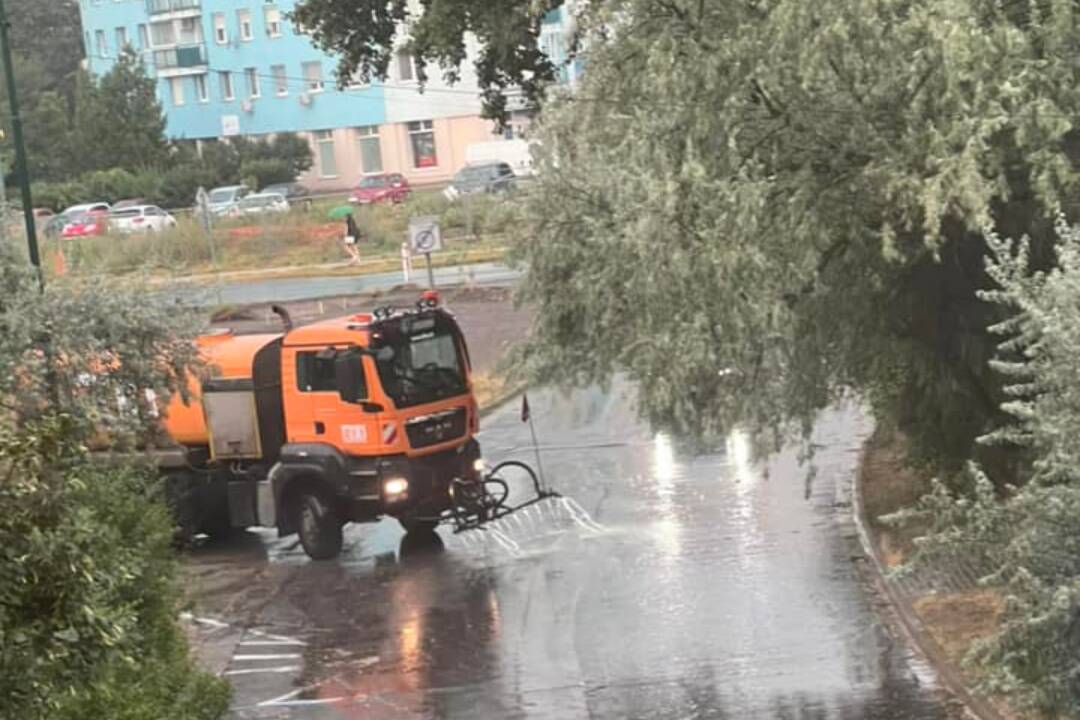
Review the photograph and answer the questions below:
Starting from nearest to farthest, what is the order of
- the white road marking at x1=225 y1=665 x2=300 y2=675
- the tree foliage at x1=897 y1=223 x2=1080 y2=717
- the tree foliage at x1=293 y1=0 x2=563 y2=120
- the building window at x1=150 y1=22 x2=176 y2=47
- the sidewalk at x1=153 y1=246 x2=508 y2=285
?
the tree foliage at x1=897 y1=223 x2=1080 y2=717
the white road marking at x1=225 y1=665 x2=300 y2=675
the tree foliage at x1=293 y1=0 x2=563 y2=120
the sidewalk at x1=153 y1=246 x2=508 y2=285
the building window at x1=150 y1=22 x2=176 y2=47

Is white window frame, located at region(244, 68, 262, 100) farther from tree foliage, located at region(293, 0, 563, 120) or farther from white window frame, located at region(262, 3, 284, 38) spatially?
tree foliage, located at region(293, 0, 563, 120)

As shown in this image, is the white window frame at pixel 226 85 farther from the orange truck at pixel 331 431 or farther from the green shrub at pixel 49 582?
the green shrub at pixel 49 582

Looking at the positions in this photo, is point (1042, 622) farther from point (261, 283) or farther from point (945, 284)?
point (261, 283)

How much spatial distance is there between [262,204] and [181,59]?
71.8 feet

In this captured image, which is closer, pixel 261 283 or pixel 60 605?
pixel 60 605

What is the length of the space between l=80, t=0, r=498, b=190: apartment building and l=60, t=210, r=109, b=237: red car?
15394mm

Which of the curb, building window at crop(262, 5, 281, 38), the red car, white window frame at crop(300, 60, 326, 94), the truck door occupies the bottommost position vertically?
the curb

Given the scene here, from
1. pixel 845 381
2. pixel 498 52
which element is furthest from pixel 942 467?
pixel 498 52

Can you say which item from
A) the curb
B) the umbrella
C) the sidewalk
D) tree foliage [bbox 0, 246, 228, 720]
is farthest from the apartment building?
tree foliage [bbox 0, 246, 228, 720]

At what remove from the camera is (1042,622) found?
27.4 ft

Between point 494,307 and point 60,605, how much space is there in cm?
3089

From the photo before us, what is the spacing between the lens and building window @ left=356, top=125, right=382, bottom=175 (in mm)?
78000

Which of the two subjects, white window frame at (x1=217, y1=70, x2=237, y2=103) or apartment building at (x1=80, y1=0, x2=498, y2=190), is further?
white window frame at (x1=217, y1=70, x2=237, y2=103)

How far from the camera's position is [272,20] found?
77250mm
